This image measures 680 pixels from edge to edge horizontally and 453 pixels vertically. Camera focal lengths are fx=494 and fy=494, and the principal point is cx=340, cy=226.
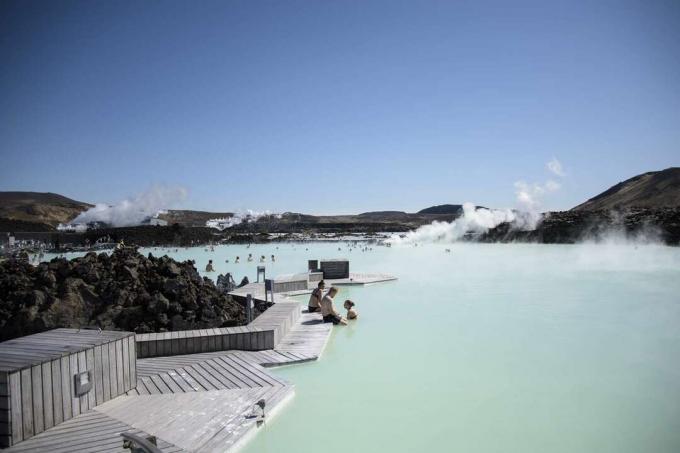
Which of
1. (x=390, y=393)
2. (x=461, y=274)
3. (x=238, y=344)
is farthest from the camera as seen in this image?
(x=461, y=274)

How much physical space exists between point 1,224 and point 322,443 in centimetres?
6405

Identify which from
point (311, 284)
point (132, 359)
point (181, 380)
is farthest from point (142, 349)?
point (311, 284)

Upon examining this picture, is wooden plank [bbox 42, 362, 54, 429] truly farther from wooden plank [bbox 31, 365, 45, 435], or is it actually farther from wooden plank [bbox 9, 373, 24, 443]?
wooden plank [bbox 9, 373, 24, 443]

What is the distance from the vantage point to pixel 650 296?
13.1 metres

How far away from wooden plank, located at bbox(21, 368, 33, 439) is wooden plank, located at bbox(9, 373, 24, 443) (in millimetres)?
23

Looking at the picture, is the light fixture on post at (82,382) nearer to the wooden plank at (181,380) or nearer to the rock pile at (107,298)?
the wooden plank at (181,380)

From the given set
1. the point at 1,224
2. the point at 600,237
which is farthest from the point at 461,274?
the point at 1,224

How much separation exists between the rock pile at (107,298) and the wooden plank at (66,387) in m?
4.11

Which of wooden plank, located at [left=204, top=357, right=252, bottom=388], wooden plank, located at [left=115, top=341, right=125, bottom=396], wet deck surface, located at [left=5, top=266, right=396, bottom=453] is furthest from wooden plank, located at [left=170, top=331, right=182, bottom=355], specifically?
wooden plank, located at [left=115, top=341, right=125, bottom=396]

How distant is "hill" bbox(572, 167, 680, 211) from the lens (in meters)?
86.8

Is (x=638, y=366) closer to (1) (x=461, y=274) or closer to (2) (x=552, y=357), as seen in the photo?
(2) (x=552, y=357)

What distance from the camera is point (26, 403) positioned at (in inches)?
143

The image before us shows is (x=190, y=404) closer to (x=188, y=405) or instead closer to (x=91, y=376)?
(x=188, y=405)

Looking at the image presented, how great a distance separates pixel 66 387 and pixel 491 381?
15.2ft
